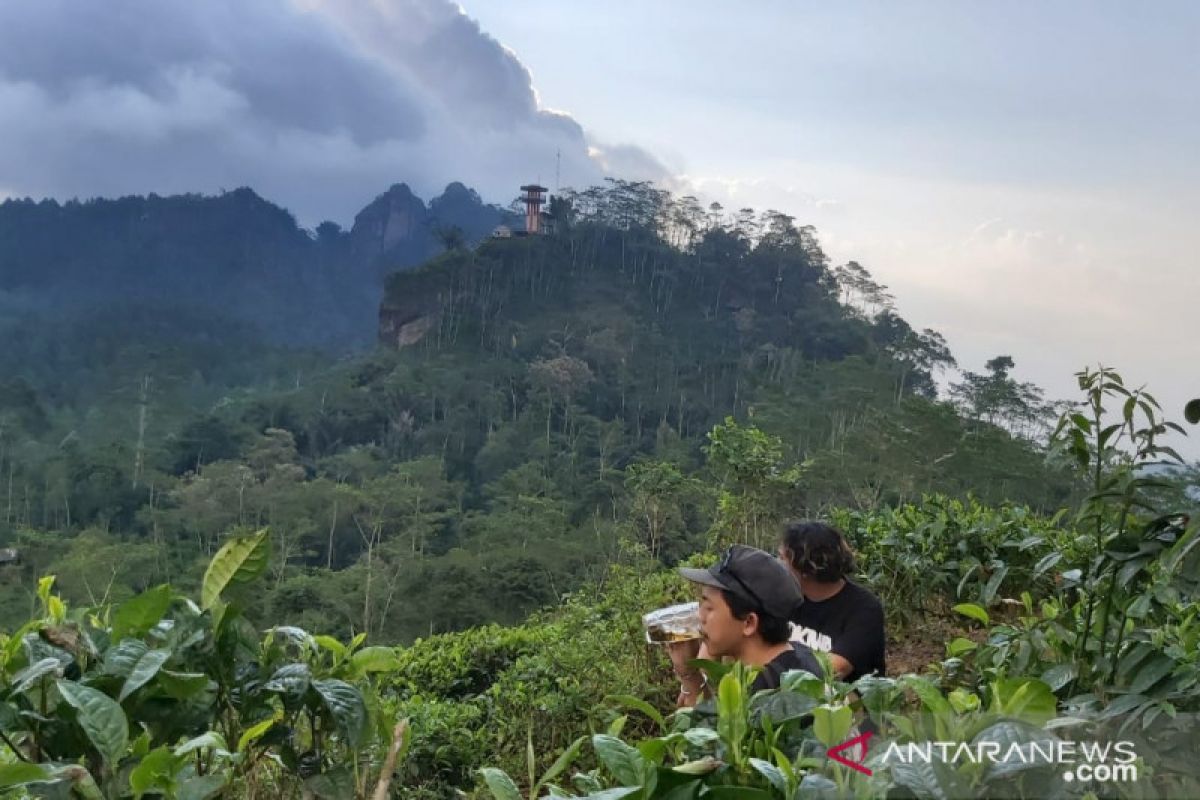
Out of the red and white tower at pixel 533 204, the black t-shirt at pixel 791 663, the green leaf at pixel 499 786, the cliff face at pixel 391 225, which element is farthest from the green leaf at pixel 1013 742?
the cliff face at pixel 391 225

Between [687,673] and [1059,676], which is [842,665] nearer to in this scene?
[687,673]

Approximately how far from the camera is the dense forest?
0.73 meters

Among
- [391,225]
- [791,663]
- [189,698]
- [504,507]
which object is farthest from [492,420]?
[391,225]

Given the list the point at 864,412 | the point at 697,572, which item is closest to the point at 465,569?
the point at 864,412

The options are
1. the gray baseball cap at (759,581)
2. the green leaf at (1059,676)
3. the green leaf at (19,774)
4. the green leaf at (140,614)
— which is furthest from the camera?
the gray baseball cap at (759,581)

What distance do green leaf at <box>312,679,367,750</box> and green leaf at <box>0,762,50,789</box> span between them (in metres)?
0.25

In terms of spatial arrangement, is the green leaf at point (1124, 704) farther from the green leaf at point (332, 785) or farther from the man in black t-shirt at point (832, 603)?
the man in black t-shirt at point (832, 603)

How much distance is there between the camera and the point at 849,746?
1.83 feet

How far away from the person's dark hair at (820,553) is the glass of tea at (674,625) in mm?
310

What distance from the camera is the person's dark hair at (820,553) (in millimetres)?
1734

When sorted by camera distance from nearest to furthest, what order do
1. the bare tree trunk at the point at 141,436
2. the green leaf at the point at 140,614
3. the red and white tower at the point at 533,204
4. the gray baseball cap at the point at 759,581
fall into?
the green leaf at the point at 140,614 → the gray baseball cap at the point at 759,581 → the bare tree trunk at the point at 141,436 → the red and white tower at the point at 533,204

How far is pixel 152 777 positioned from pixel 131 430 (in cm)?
2665

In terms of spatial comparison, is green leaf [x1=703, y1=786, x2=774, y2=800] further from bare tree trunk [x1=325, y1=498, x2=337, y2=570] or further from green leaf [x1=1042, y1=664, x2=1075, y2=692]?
bare tree trunk [x1=325, y1=498, x2=337, y2=570]

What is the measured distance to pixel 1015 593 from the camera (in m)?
2.68
